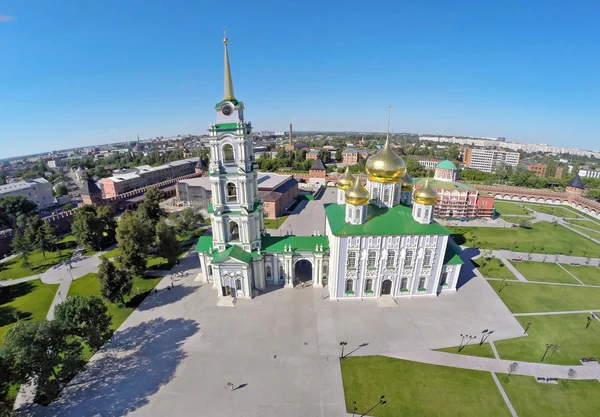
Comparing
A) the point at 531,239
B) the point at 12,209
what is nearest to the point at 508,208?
the point at 531,239

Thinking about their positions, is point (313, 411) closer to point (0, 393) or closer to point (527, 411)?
point (527, 411)

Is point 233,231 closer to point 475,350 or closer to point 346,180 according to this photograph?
point 346,180

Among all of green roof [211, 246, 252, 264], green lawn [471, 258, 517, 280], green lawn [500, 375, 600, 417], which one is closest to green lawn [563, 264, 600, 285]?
green lawn [471, 258, 517, 280]

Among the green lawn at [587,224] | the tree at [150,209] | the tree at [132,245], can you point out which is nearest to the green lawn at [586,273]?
the green lawn at [587,224]

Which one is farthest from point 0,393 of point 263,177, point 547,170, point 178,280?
point 547,170

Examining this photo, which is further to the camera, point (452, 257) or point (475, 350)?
point (452, 257)

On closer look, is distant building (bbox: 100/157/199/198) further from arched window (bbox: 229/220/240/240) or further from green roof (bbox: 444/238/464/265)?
green roof (bbox: 444/238/464/265)

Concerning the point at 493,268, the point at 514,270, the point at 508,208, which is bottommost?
the point at 508,208
